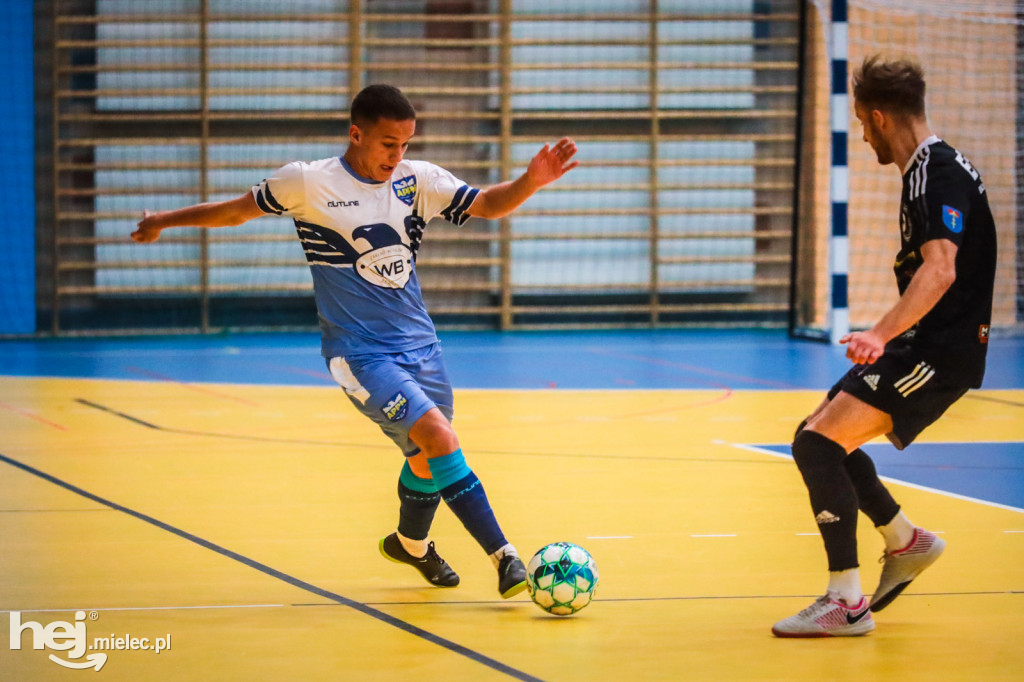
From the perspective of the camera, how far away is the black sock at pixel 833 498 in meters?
3.37

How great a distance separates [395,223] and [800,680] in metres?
1.78

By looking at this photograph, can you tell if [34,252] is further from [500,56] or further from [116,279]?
[500,56]

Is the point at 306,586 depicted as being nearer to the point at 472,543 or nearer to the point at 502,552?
the point at 502,552

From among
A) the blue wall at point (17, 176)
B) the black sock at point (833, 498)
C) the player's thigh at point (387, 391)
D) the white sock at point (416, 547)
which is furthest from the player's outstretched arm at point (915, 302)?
the blue wall at point (17, 176)

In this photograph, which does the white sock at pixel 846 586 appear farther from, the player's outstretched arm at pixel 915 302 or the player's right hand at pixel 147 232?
the player's right hand at pixel 147 232

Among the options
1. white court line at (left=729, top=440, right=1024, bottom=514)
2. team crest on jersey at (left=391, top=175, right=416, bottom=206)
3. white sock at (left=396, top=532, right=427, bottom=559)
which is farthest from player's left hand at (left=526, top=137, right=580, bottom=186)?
white court line at (left=729, top=440, right=1024, bottom=514)

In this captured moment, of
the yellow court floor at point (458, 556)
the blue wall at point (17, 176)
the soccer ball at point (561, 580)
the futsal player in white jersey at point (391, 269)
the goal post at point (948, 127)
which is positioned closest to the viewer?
the yellow court floor at point (458, 556)

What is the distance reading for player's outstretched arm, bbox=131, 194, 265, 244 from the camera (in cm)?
390

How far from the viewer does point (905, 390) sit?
10.9ft

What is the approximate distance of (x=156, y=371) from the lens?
10.3 m

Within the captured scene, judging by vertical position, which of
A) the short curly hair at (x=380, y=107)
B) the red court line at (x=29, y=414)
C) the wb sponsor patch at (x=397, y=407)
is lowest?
the red court line at (x=29, y=414)

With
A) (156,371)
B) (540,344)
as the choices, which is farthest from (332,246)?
(540,344)

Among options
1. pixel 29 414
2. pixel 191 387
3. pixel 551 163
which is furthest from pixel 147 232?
pixel 191 387

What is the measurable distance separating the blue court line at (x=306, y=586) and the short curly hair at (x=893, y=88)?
1.73 metres
